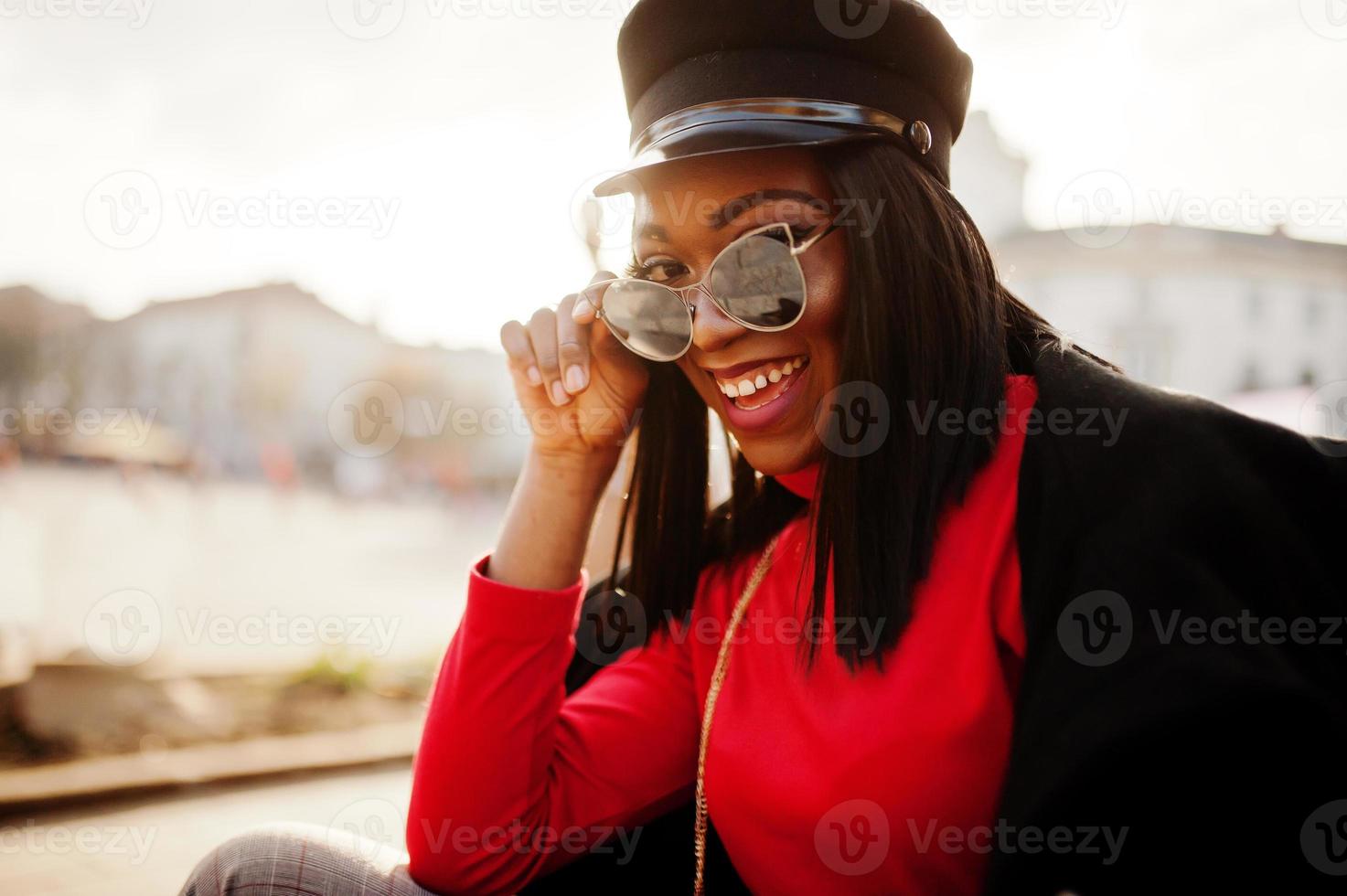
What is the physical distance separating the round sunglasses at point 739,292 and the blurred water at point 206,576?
0.68 metres

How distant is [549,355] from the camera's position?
6.77ft

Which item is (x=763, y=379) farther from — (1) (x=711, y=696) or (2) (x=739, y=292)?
(1) (x=711, y=696)

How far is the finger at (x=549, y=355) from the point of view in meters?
2.04

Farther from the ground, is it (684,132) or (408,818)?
(684,132)

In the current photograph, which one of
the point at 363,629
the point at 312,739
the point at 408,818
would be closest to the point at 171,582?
the point at 363,629

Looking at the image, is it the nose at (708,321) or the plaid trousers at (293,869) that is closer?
the plaid trousers at (293,869)

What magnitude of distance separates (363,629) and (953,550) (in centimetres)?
742

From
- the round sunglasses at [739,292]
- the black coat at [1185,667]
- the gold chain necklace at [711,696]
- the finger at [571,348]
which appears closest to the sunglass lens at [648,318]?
the round sunglasses at [739,292]

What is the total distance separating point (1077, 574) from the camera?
1256 millimetres

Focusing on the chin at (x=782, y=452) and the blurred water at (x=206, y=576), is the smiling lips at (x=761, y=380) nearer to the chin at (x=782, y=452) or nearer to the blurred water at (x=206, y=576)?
the chin at (x=782, y=452)

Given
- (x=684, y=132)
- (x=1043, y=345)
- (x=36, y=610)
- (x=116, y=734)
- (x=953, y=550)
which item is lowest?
(x=116, y=734)

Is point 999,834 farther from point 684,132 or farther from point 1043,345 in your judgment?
point 684,132

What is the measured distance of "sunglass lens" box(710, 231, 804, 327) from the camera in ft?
5.45

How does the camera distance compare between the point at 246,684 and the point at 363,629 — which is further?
the point at 363,629
